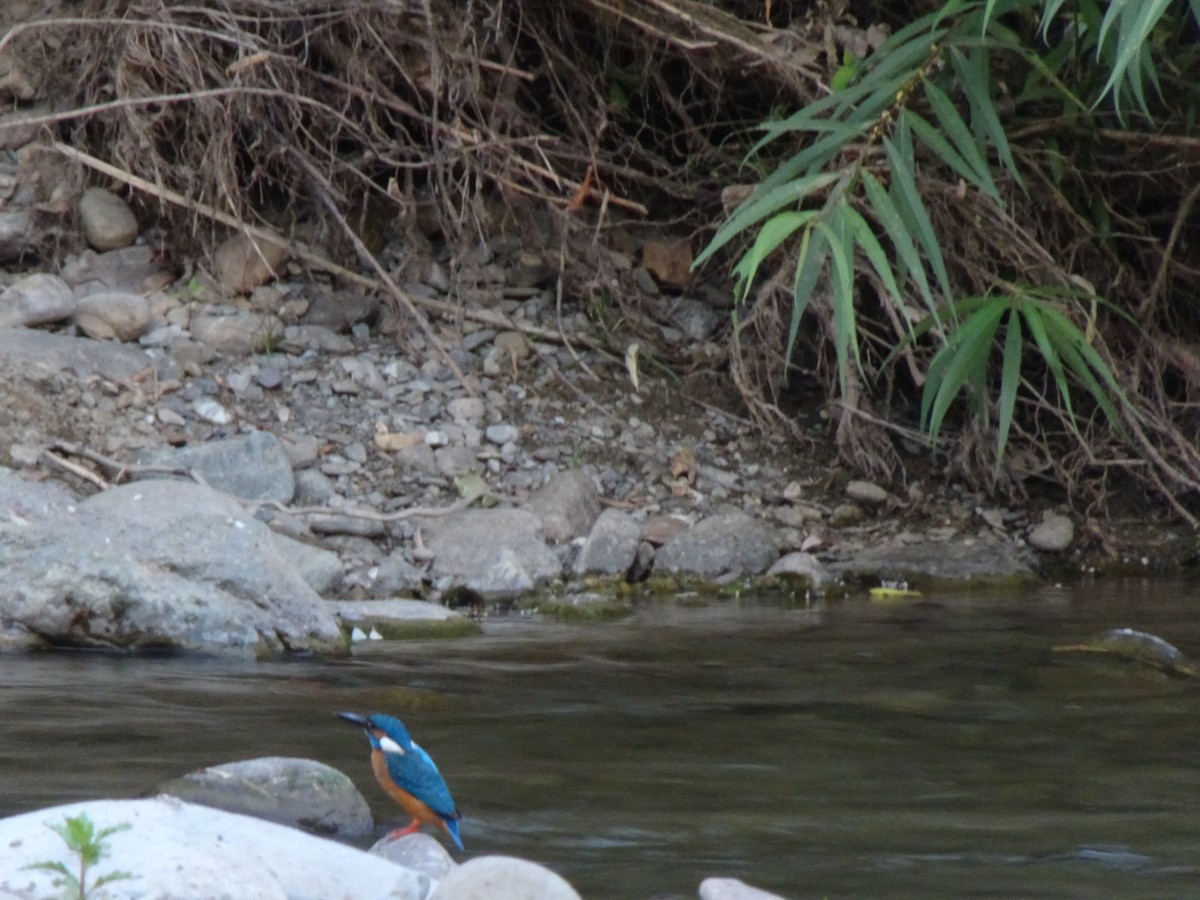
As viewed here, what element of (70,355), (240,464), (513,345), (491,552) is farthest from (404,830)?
(513,345)

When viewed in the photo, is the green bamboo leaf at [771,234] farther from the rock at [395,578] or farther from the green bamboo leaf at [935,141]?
the rock at [395,578]

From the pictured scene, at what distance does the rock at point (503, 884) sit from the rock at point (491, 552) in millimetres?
2713

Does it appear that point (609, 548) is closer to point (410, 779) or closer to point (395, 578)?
point (395, 578)

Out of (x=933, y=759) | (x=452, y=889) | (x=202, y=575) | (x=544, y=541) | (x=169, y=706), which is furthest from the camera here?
(x=544, y=541)

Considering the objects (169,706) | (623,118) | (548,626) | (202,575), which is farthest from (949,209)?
(169,706)

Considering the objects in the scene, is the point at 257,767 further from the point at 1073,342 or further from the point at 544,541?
the point at 1073,342

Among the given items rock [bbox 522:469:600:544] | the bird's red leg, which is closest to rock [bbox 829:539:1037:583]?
rock [bbox 522:469:600:544]

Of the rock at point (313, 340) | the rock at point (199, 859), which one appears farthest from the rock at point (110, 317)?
the rock at point (199, 859)

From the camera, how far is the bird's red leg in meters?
2.54

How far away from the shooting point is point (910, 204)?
398 cm

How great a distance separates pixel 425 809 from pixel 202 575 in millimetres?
1679

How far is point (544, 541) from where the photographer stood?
5.04 m

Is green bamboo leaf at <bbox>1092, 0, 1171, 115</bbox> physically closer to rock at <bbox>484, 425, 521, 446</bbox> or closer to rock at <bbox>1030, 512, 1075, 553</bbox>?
rock at <bbox>1030, 512, 1075, 553</bbox>

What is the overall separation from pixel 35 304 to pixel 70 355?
0.31m
